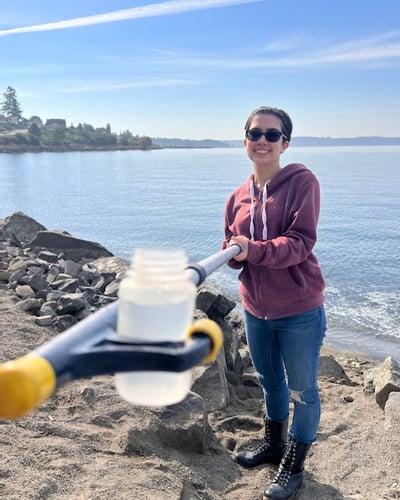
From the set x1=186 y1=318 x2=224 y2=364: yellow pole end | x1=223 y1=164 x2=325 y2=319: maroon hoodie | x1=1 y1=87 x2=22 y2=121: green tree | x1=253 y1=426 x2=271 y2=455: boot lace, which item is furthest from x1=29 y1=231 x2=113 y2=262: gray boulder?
x1=1 y1=87 x2=22 y2=121: green tree

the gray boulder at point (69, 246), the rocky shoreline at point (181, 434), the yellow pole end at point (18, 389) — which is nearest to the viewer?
the yellow pole end at point (18, 389)

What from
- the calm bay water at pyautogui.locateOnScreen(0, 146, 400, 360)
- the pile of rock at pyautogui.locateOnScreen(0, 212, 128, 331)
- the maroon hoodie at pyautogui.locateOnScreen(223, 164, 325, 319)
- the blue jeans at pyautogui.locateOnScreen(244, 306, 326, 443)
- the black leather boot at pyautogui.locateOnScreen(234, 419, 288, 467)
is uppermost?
the maroon hoodie at pyautogui.locateOnScreen(223, 164, 325, 319)

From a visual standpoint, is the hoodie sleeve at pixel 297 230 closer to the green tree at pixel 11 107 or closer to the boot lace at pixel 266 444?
the boot lace at pixel 266 444

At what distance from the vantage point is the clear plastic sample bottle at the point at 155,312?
1.24m

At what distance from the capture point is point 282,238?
325 centimetres

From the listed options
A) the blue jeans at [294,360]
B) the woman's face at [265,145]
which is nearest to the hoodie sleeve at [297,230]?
the woman's face at [265,145]

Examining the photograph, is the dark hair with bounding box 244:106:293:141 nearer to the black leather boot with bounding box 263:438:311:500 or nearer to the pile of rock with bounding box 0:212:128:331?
the black leather boot with bounding box 263:438:311:500

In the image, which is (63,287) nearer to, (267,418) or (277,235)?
(267,418)

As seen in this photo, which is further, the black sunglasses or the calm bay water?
the calm bay water

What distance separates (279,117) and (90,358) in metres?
2.73

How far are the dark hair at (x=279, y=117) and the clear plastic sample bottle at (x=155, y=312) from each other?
2470mm

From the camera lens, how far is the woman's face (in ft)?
11.5

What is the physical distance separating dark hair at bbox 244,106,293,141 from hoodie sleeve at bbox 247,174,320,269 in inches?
16.5

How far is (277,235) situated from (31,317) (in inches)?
152
